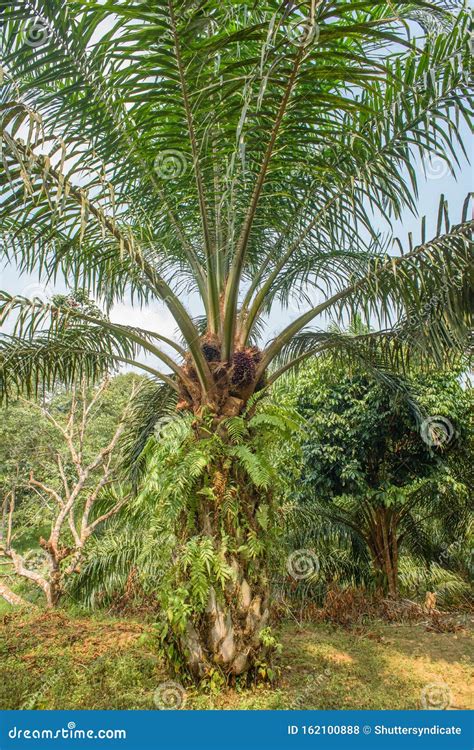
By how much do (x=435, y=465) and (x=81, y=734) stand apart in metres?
4.69

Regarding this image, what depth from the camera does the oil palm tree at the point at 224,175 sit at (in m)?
2.64

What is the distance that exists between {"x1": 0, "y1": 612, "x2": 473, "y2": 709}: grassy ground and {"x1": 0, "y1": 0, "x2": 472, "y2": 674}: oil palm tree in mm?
615

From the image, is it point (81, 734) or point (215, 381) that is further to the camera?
point (215, 381)

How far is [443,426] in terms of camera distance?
5.99 meters

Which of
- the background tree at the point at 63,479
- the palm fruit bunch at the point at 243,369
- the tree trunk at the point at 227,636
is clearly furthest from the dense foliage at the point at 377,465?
the background tree at the point at 63,479

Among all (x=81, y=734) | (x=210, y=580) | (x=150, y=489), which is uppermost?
(x=150, y=489)

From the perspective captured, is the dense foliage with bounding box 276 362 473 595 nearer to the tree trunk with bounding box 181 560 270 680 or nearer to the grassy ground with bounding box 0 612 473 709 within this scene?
the grassy ground with bounding box 0 612 473 709

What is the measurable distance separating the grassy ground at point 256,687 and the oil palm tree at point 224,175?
61 centimetres

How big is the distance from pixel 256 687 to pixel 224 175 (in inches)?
142

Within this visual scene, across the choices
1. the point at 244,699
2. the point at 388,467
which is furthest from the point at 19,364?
the point at 388,467

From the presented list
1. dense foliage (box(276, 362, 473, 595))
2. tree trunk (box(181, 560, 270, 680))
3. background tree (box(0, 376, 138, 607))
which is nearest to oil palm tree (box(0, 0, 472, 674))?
tree trunk (box(181, 560, 270, 680))

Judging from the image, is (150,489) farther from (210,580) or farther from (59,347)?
(59,347)

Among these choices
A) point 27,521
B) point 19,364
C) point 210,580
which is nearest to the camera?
point 210,580

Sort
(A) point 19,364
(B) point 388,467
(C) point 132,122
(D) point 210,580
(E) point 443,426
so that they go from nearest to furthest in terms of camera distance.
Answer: (D) point 210,580, (C) point 132,122, (A) point 19,364, (E) point 443,426, (B) point 388,467
